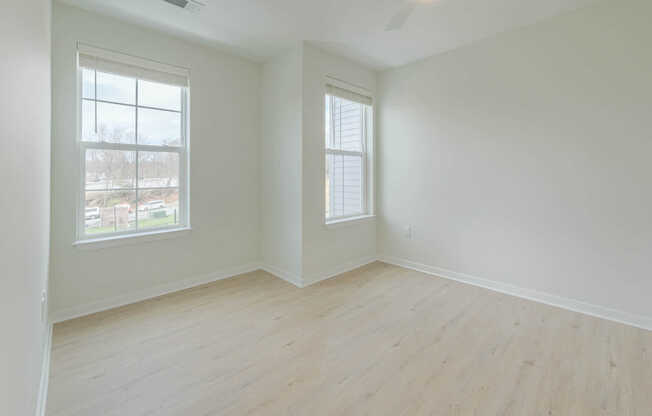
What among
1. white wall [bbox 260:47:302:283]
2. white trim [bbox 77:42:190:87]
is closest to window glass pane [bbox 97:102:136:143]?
white trim [bbox 77:42:190:87]

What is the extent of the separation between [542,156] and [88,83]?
13.2 ft

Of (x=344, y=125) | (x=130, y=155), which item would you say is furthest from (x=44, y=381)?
(x=344, y=125)

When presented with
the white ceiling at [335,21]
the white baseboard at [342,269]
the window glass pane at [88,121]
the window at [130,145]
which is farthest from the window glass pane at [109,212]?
the white baseboard at [342,269]

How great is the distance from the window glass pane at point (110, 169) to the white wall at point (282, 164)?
55.0 inches

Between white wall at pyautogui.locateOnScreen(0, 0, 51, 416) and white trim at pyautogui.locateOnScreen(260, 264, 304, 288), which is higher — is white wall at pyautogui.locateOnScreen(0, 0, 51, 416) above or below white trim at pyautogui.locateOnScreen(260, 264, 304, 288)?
above

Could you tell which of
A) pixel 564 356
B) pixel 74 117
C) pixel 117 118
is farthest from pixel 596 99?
pixel 74 117

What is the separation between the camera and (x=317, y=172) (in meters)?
3.39

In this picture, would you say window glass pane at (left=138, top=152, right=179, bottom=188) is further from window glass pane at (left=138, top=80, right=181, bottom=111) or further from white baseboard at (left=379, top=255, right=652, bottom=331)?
white baseboard at (left=379, top=255, right=652, bottom=331)

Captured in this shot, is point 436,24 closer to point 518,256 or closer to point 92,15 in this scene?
point 518,256

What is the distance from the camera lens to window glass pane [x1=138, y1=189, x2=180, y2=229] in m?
2.91

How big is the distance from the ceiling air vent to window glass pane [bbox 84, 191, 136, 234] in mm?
1659

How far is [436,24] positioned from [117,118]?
119 inches

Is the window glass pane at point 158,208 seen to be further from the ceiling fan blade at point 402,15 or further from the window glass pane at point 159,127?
the ceiling fan blade at point 402,15

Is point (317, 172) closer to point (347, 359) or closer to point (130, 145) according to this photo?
point (130, 145)
